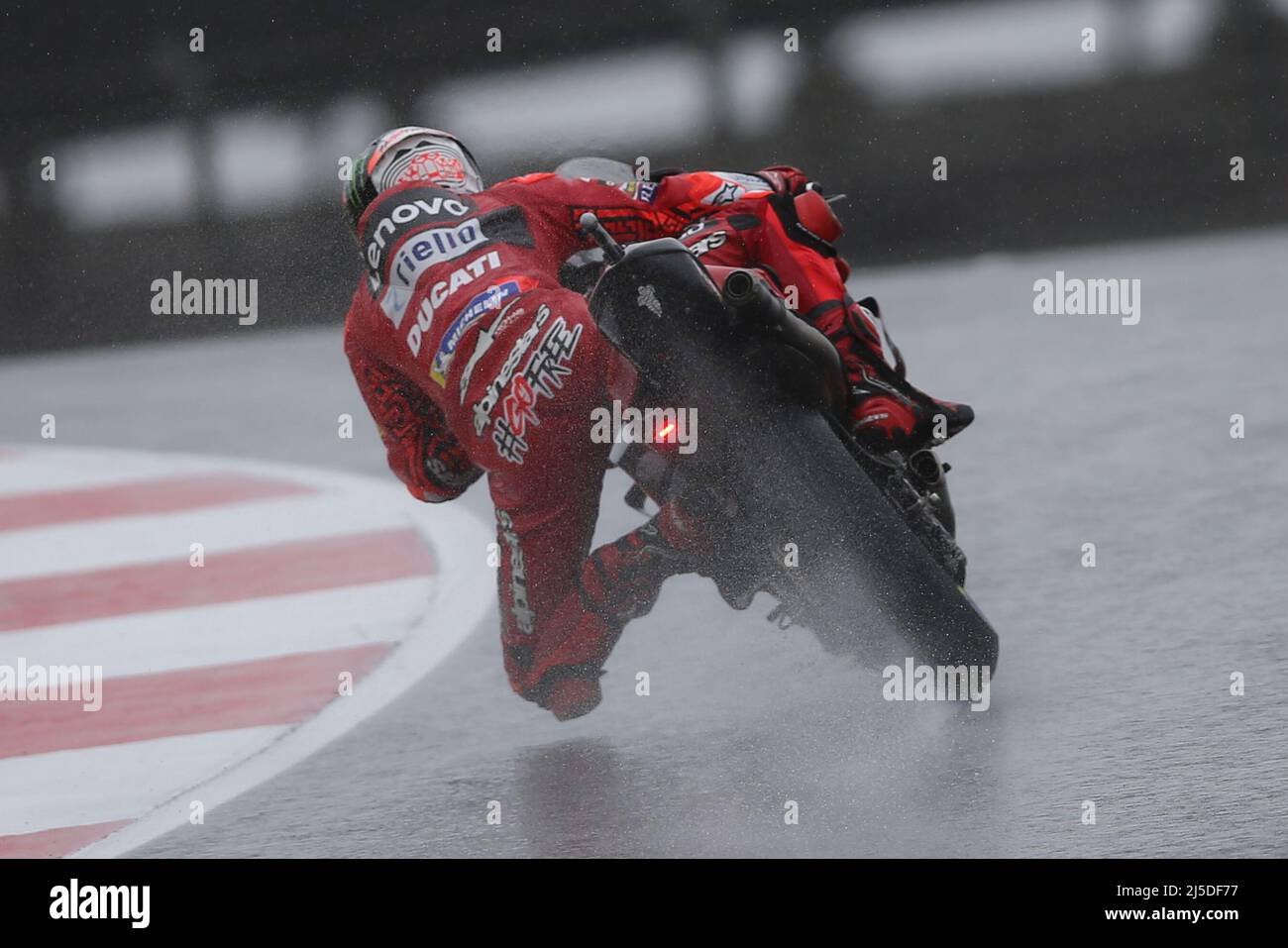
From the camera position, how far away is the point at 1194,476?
6.59m

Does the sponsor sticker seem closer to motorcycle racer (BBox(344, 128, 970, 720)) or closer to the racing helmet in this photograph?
motorcycle racer (BBox(344, 128, 970, 720))

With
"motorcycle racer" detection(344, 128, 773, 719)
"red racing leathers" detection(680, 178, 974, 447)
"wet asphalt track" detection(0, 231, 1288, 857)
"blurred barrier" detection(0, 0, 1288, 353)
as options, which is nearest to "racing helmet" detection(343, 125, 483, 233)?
"motorcycle racer" detection(344, 128, 773, 719)

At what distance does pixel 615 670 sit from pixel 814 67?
26.8 feet

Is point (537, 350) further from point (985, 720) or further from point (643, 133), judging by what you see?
point (643, 133)

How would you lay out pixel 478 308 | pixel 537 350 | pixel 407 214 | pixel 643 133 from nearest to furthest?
pixel 537 350
pixel 478 308
pixel 407 214
pixel 643 133

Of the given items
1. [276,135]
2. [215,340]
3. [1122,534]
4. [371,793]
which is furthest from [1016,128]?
[371,793]

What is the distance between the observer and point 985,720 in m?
4.45

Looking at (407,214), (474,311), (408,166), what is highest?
(408,166)

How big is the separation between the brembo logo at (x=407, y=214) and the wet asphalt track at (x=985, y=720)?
109 centimetres

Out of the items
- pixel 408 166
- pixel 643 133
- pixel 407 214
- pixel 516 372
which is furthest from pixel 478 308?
pixel 643 133

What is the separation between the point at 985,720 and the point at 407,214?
156 cm

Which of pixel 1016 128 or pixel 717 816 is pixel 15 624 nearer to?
pixel 717 816

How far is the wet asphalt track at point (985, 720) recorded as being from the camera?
3863 millimetres

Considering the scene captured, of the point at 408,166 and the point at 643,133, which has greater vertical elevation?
the point at 643,133
